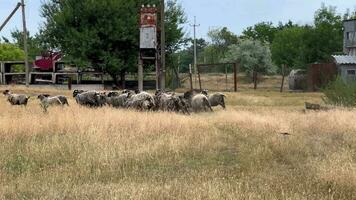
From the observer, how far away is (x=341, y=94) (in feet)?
87.7

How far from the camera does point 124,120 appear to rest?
49.9ft

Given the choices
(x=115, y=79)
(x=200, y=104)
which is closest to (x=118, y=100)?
(x=200, y=104)

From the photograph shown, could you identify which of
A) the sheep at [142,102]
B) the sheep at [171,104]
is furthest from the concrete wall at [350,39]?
the sheep at [142,102]

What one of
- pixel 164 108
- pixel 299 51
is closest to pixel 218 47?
pixel 299 51

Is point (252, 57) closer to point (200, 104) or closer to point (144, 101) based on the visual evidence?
point (200, 104)

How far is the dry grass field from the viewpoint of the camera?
7633 mm

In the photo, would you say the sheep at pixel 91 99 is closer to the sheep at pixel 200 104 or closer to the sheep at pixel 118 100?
the sheep at pixel 118 100

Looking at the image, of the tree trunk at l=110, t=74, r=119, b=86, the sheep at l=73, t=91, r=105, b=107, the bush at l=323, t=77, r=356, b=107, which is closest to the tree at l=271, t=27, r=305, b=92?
the tree trunk at l=110, t=74, r=119, b=86

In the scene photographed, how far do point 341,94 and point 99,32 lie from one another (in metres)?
25.1

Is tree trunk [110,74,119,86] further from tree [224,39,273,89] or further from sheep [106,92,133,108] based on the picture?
tree [224,39,273,89]

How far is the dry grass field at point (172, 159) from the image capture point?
25.0 ft

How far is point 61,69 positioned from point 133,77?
787 cm

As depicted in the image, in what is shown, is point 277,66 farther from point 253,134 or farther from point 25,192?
point 25,192

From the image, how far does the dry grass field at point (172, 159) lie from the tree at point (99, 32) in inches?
1217
